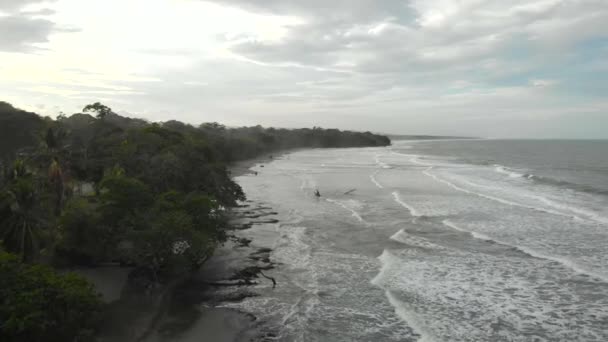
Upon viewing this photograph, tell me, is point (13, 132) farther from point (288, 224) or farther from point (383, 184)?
point (383, 184)

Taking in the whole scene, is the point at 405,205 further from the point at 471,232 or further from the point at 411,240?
the point at 411,240

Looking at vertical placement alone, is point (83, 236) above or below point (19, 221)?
below

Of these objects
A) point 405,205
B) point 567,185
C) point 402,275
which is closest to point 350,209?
point 405,205

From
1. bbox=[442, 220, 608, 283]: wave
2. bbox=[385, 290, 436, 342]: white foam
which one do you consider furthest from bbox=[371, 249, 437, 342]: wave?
bbox=[442, 220, 608, 283]: wave

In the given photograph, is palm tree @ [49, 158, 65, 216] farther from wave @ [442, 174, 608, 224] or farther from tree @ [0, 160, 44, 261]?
wave @ [442, 174, 608, 224]

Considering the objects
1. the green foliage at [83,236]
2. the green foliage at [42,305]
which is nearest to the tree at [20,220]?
the green foliage at [83,236]

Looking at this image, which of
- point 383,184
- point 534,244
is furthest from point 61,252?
point 383,184

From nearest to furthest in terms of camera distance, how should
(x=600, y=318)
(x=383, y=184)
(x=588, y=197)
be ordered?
(x=600, y=318)
(x=588, y=197)
(x=383, y=184)
